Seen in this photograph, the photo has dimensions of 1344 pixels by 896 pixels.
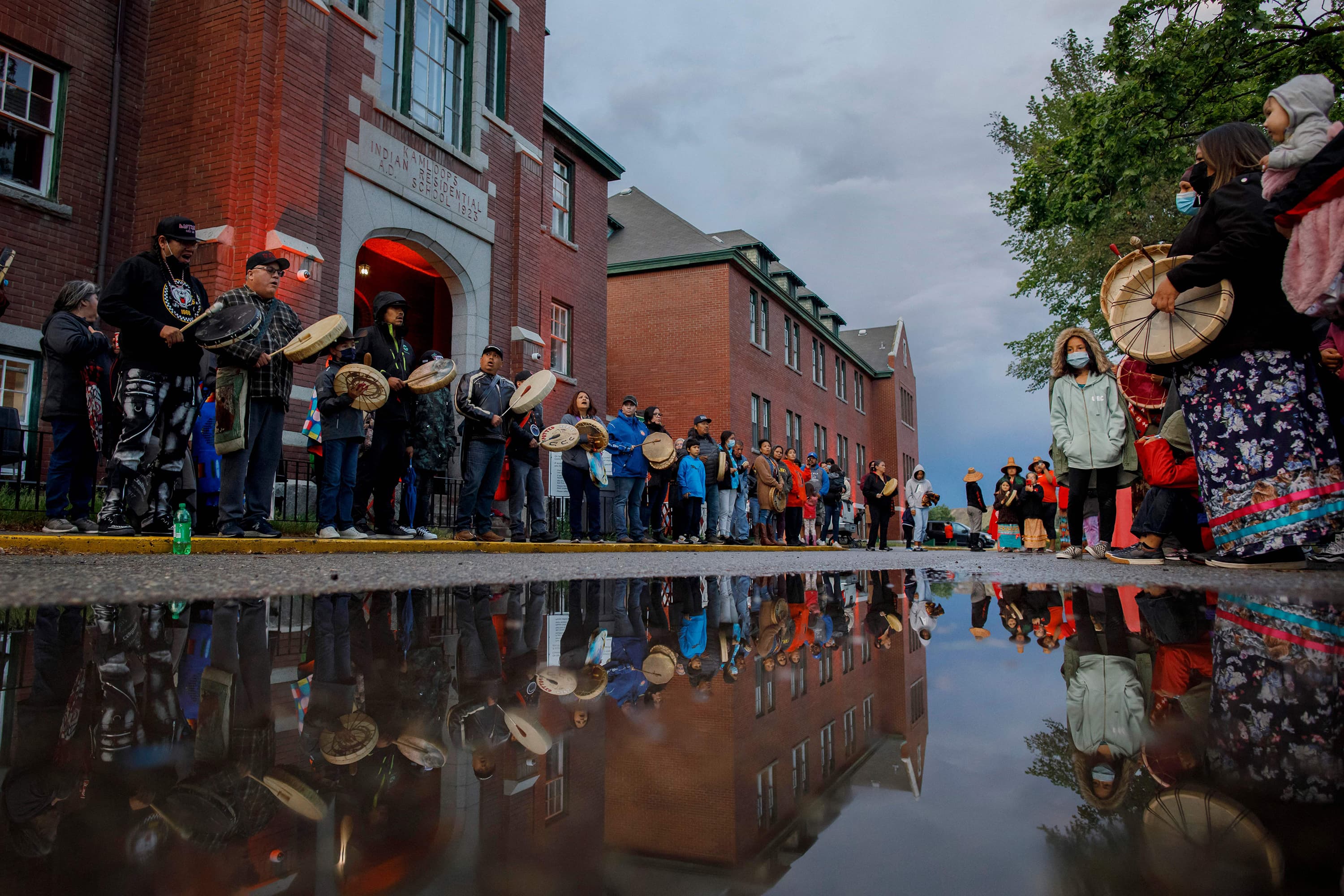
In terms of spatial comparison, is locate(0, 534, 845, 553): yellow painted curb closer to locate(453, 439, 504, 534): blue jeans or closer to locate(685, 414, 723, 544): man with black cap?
locate(453, 439, 504, 534): blue jeans

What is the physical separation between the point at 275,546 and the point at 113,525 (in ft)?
3.82

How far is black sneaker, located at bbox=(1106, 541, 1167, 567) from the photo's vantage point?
248 inches

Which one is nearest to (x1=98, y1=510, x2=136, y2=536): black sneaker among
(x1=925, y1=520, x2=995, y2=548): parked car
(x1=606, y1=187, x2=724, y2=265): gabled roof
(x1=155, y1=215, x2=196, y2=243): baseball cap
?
(x1=155, y1=215, x2=196, y2=243): baseball cap

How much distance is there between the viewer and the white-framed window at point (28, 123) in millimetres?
11008

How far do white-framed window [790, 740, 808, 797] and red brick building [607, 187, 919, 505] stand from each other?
25762mm

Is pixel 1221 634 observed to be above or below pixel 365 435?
below

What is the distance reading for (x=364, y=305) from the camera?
2102 cm

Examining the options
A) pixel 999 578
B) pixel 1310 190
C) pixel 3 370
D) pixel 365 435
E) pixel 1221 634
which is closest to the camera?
pixel 1221 634

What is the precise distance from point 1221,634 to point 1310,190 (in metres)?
3.05

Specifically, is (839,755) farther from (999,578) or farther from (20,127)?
(20,127)

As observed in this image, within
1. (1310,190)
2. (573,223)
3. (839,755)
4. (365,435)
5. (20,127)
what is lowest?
(839,755)

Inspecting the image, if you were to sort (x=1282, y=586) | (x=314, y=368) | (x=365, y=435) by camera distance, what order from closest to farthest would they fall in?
(x=1282, y=586) < (x=365, y=435) < (x=314, y=368)

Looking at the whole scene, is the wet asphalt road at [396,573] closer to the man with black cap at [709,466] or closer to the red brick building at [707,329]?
the man with black cap at [709,466]

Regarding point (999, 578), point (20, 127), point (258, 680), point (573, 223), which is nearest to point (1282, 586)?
point (999, 578)
